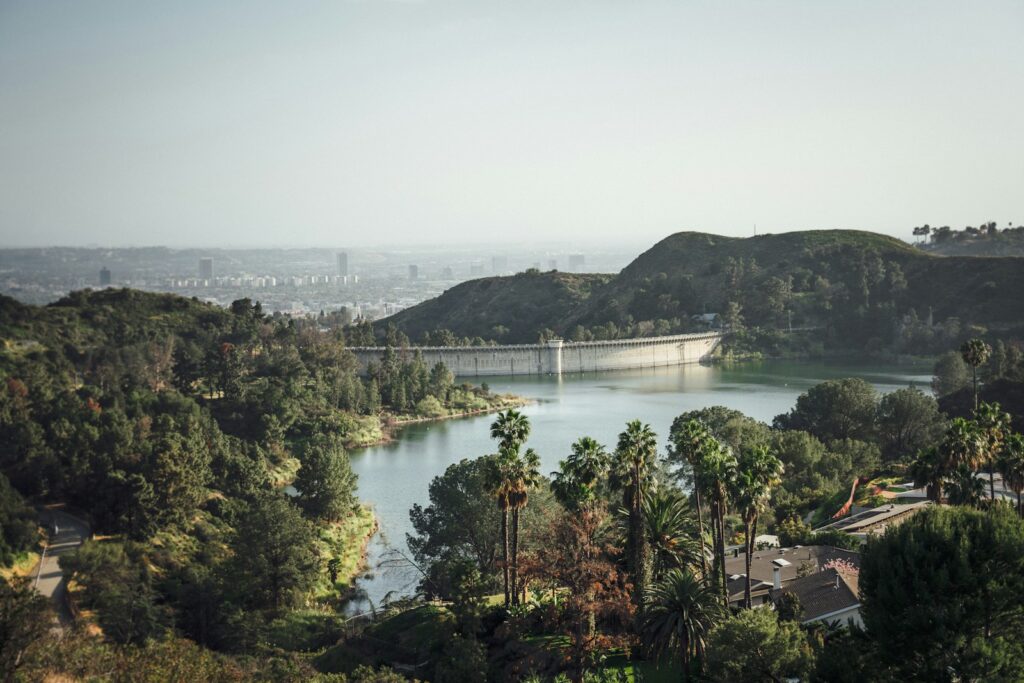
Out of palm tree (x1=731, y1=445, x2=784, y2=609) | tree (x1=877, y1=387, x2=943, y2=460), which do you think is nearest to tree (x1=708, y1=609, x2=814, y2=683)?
palm tree (x1=731, y1=445, x2=784, y2=609)

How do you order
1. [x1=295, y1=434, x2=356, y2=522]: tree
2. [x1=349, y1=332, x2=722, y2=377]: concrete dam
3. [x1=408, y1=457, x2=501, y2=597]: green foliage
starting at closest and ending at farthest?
[x1=408, y1=457, x2=501, y2=597]: green foliage → [x1=295, y1=434, x2=356, y2=522]: tree → [x1=349, y1=332, x2=722, y2=377]: concrete dam

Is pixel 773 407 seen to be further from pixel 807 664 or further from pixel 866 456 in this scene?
pixel 807 664

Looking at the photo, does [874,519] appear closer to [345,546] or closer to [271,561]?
[271,561]

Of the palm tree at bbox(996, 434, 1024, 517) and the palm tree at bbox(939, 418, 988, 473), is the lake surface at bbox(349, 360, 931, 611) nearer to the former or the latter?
the palm tree at bbox(939, 418, 988, 473)

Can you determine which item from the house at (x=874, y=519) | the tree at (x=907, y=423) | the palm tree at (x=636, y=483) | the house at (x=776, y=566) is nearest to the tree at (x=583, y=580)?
the palm tree at (x=636, y=483)

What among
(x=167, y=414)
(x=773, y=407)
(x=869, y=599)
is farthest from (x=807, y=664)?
(x=773, y=407)

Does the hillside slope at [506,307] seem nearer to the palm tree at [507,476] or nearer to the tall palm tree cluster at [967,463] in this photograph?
the tall palm tree cluster at [967,463]

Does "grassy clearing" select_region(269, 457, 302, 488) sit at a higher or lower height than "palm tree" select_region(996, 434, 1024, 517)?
lower
